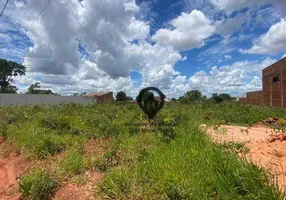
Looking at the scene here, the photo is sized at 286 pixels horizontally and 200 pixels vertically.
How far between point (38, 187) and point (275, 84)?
2237 cm

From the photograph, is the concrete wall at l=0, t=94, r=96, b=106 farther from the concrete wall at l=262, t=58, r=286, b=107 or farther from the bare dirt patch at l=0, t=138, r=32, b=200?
the bare dirt patch at l=0, t=138, r=32, b=200

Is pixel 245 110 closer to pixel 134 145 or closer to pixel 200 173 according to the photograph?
pixel 134 145

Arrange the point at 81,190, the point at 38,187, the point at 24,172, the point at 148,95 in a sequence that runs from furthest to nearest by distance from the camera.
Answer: the point at 148,95
the point at 24,172
the point at 38,187
the point at 81,190

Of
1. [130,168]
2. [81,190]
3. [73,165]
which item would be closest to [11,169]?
[73,165]

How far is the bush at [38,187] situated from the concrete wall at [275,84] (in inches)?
790

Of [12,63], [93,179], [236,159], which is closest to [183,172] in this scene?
[236,159]

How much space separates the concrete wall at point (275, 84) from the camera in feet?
66.4

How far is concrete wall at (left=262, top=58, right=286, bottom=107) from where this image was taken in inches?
797

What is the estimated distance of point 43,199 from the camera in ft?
13.8

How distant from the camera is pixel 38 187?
4.20 metres

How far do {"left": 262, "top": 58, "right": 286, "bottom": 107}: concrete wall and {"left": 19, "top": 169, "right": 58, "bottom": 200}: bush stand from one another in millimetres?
20072

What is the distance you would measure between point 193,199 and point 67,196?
2.04 meters

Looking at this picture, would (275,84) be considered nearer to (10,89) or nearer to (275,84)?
(275,84)

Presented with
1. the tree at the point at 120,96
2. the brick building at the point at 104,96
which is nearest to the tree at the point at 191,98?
the tree at the point at 120,96
